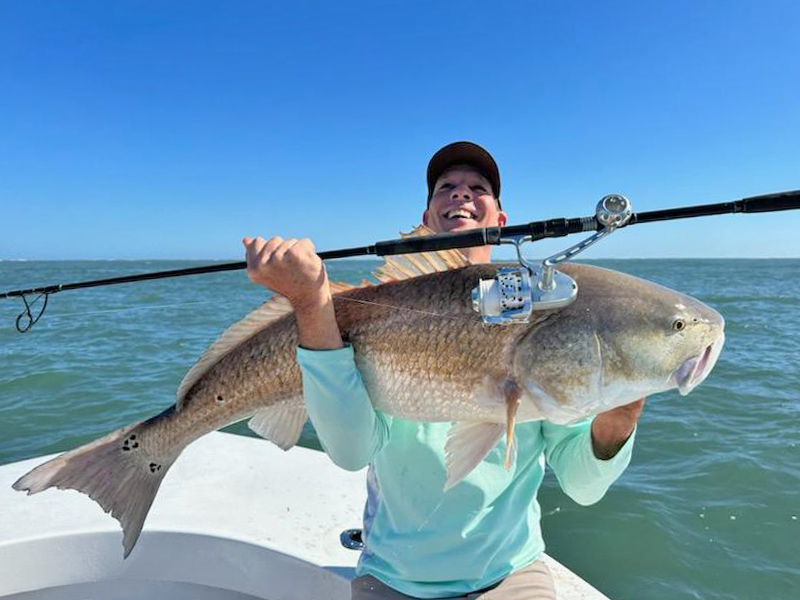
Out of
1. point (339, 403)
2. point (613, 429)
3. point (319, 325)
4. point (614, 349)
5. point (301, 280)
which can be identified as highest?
point (301, 280)

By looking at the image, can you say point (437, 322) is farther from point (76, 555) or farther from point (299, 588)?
point (76, 555)

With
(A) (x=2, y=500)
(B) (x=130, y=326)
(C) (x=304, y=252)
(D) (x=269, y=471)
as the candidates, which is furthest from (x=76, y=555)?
(B) (x=130, y=326)

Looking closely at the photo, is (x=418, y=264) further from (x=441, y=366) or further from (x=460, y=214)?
(x=460, y=214)

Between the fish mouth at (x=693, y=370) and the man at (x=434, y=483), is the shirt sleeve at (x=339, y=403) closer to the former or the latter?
the man at (x=434, y=483)

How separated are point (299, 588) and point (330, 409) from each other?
157 cm

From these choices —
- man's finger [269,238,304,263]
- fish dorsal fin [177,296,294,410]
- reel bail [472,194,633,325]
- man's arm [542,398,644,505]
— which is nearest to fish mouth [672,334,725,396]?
man's arm [542,398,644,505]

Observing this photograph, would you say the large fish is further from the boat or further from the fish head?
the boat

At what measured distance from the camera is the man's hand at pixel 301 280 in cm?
179

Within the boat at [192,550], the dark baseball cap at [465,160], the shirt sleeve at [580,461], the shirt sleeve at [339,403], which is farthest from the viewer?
the boat at [192,550]

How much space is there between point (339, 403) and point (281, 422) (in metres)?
0.40

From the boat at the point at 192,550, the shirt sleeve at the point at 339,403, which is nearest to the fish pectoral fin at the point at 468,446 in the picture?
the shirt sleeve at the point at 339,403

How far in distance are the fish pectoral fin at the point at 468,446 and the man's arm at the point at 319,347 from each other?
29 cm

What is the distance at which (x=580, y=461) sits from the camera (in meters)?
2.22

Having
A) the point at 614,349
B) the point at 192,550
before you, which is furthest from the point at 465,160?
the point at 192,550
